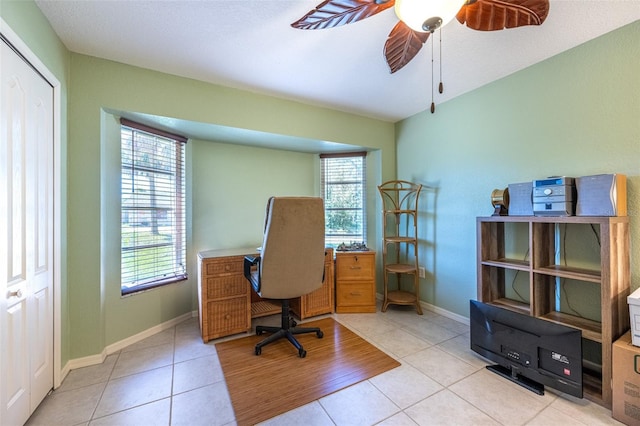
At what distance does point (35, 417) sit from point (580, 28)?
430 centimetres

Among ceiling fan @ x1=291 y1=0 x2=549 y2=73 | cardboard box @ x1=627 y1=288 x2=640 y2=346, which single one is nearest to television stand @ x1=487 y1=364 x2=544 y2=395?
cardboard box @ x1=627 y1=288 x2=640 y2=346

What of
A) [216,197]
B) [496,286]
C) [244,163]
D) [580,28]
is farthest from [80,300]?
[580,28]

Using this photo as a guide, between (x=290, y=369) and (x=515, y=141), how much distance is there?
278 cm

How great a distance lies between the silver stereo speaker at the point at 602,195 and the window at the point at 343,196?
225 cm

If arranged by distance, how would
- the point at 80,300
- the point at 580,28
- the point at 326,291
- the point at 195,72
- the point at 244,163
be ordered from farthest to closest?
the point at 244,163 < the point at 326,291 < the point at 195,72 < the point at 80,300 < the point at 580,28

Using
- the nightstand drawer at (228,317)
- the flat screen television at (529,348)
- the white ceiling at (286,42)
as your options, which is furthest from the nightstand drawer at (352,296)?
the white ceiling at (286,42)

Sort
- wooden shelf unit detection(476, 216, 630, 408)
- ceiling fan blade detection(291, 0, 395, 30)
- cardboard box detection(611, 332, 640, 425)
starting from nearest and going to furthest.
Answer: ceiling fan blade detection(291, 0, 395, 30)
cardboard box detection(611, 332, 640, 425)
wooden shelf unit detection(476, 216, 630, 408)

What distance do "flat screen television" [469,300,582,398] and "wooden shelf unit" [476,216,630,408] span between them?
171 millimetres

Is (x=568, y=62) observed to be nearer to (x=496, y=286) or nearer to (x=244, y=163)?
(x=496, y=286)

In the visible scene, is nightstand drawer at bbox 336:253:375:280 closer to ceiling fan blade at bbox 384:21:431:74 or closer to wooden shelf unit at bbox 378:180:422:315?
wooden shelf unit at bbox 378:180:422:315

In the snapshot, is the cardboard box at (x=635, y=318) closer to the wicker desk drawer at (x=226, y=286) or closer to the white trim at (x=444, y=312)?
the white trim at (x=444, y=312)

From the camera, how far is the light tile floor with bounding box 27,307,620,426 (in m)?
1.47

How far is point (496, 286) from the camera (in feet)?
7.56

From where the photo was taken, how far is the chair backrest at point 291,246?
200 cm
